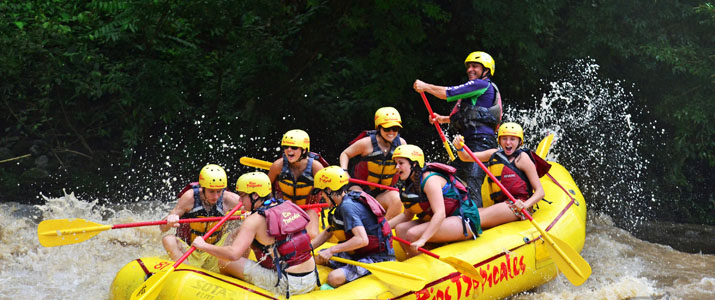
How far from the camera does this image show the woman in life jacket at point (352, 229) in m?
5.60

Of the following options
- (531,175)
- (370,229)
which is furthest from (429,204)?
(531,175)

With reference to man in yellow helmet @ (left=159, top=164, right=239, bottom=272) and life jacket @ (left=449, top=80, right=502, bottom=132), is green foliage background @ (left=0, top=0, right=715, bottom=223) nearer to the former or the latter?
life jacket @ (left=449, top=80, right=502, bottom=132)

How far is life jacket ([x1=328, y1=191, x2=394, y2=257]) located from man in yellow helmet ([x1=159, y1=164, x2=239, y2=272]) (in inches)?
33.0

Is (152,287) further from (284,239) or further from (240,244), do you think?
(284,239)

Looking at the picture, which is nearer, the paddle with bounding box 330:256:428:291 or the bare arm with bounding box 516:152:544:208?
the paddle with bounding box 330:256:428:291

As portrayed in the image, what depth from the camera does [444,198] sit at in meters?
6.27

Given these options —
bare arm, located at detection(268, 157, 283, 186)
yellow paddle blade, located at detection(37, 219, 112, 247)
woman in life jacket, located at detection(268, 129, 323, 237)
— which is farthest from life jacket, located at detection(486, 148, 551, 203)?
yellow paddle blade, located at detection(37, 219, 112, 247)

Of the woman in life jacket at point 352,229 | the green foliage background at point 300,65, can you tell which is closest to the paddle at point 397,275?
the woman in life jacket at point 352,229

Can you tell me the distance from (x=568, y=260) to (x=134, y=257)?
3.95 m

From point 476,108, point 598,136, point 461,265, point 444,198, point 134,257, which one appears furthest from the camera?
point 598,136

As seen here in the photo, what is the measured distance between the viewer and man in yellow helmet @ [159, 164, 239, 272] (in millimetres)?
6048

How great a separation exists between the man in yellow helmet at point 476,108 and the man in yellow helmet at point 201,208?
2.03 meters

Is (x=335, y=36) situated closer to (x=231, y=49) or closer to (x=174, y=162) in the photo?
(x=231, y=49)

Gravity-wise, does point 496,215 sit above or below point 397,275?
below
